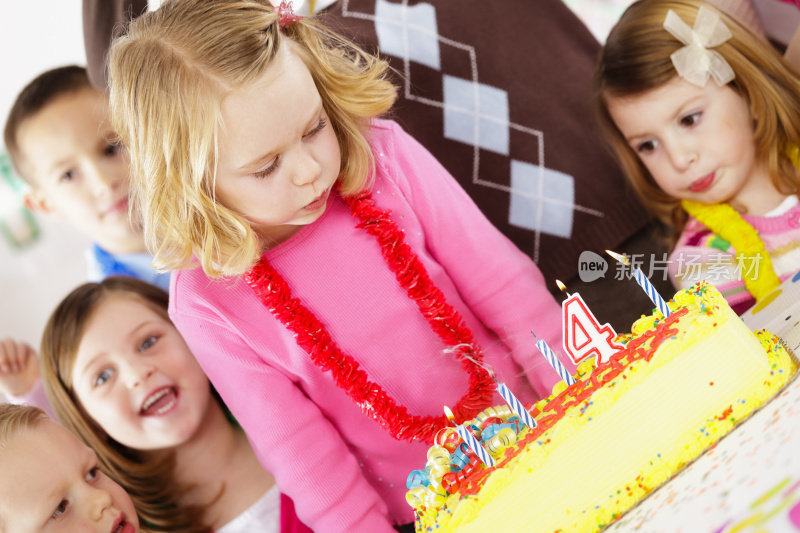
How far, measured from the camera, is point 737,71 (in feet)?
3.82

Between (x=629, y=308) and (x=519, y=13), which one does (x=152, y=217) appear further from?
(x=519, y=13)

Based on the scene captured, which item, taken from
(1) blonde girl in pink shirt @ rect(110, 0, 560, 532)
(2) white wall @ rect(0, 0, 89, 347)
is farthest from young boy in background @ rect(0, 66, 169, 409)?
(1) blonde girl in pink shirt @ rect(110, 0, 560, 532)

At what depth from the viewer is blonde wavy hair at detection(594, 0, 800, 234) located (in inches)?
45.6

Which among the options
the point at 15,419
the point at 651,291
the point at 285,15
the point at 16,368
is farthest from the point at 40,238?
the point at 651,291

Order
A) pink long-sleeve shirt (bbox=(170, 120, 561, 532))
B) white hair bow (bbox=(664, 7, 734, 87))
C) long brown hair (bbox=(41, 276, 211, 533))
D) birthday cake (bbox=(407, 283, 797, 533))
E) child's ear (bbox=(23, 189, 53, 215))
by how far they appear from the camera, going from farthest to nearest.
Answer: child's ear (bbox=(23, 189, 53, 215)) < long brown hair (bbox=(41, 276, 211, 533)) < white hair bow (bbox=(664, 7, 734, 87)) < pink long-sleeve shirt (bbox=(170, 120, 561, 532)) < birthday cake (bbox=(407, 283, 797, 533))

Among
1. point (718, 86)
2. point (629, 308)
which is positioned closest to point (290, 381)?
point (629, 308)

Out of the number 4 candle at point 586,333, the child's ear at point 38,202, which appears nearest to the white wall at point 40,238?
the child's ear at point 38,202

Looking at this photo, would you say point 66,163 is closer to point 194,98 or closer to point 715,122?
point 194,98

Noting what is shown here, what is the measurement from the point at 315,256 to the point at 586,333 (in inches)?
15.8

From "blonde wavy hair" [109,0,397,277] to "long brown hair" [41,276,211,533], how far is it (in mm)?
399

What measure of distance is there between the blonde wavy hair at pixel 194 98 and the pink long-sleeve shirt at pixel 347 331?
0.10 m

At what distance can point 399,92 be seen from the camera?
1249 mm

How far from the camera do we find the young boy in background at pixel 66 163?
141cm

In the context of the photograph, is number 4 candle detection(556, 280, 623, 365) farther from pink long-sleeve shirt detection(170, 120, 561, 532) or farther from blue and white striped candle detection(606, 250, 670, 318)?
pink long-sleeve shirt detection(170, 120, 561, 532)
